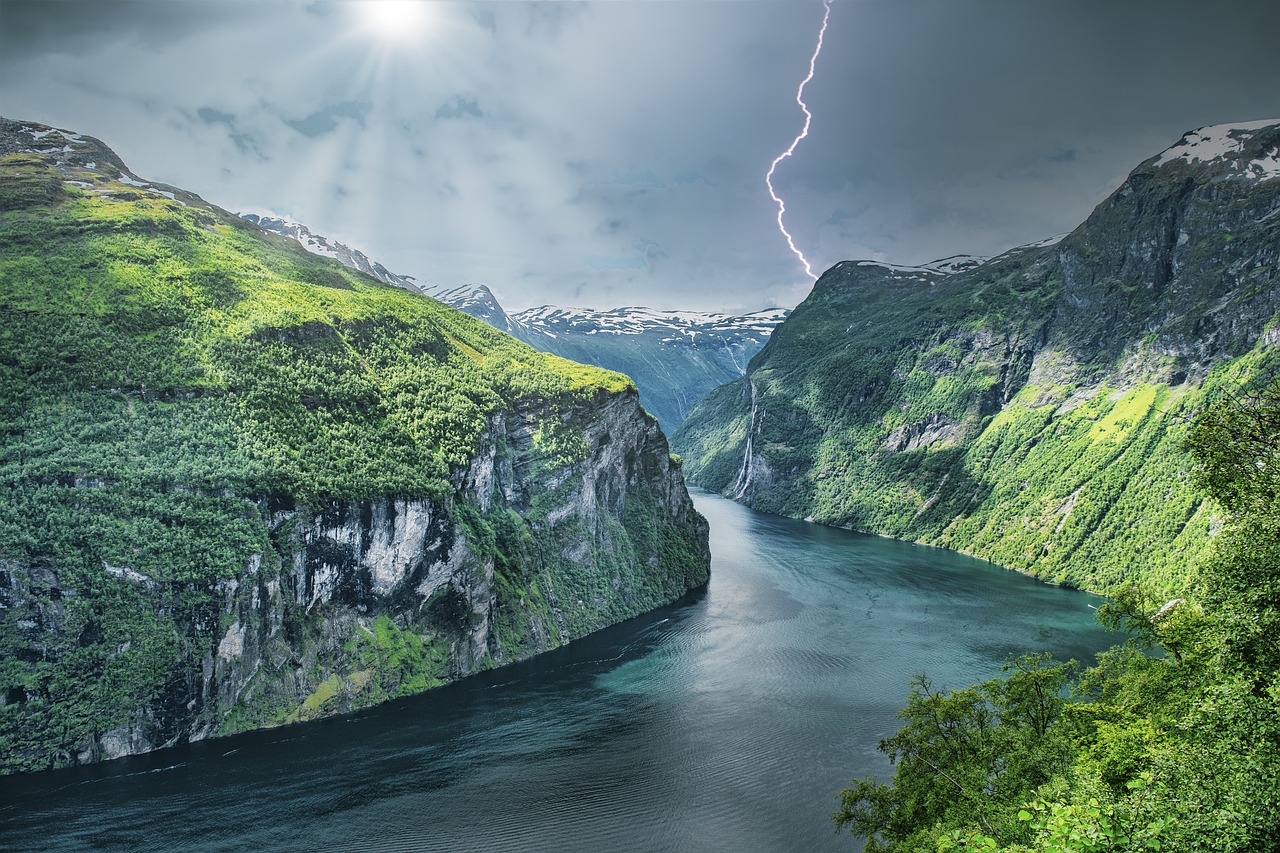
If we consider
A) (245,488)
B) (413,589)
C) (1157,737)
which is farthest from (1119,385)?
(245,488)

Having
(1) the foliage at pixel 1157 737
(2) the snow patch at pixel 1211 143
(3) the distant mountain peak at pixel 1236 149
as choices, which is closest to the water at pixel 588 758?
(1) the foliage at pixel 1157 737

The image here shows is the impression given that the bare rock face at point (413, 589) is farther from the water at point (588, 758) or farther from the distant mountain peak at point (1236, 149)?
the distant mountain peak at point (1236, 149)

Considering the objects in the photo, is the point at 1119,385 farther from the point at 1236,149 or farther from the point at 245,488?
the point at 245,488

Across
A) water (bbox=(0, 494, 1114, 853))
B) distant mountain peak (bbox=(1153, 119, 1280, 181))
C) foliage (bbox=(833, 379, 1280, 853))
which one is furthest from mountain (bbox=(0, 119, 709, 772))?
distant mountain peak (bbox=(1153, 119, 1280, 181))

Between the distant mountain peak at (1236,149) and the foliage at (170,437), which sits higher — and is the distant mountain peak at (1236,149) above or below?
above

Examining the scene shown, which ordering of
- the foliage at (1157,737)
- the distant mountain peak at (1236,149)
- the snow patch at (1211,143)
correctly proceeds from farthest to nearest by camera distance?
the snow patch at (1211,143) → the distant mountain peak at (1236,149) → the foliage at (1157,737)

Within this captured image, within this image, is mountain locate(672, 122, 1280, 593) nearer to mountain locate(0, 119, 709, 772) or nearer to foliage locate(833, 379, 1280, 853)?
mountain locate(0, 119, 709, 772)

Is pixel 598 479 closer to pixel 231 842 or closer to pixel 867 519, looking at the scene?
pixel 231 842
